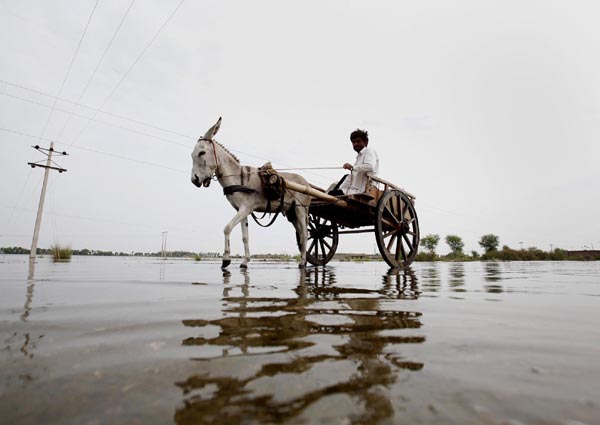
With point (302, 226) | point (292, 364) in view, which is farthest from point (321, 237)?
point (292, 364)

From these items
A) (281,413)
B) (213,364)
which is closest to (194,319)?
(213,364)

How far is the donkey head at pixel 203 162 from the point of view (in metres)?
5.55

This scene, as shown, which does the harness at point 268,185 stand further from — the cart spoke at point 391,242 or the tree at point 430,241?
the tree at point 430,241

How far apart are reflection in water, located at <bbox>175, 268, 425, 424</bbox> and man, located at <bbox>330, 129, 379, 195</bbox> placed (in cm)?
494

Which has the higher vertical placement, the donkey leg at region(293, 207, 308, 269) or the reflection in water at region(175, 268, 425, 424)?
the donkey leg at region(293, 207, 308, 269)

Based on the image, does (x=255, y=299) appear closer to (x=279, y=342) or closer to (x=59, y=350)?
(x=279, y=342)

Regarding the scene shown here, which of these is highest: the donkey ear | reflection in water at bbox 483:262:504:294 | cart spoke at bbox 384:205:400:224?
the donkey ear

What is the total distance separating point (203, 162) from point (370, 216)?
11.2 ft

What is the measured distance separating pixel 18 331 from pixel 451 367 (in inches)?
55.6

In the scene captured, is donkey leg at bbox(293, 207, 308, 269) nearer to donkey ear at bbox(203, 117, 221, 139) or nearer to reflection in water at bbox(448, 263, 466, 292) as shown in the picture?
donkey ear at bbox(203, 117, 221, 139)

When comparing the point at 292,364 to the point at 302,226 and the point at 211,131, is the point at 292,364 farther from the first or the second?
the point at 302,226

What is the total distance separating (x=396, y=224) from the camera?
696 centimetres

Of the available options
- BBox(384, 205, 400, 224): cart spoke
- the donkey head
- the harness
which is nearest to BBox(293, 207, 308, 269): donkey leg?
the harness

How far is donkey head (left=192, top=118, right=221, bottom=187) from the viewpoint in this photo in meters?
5.55
